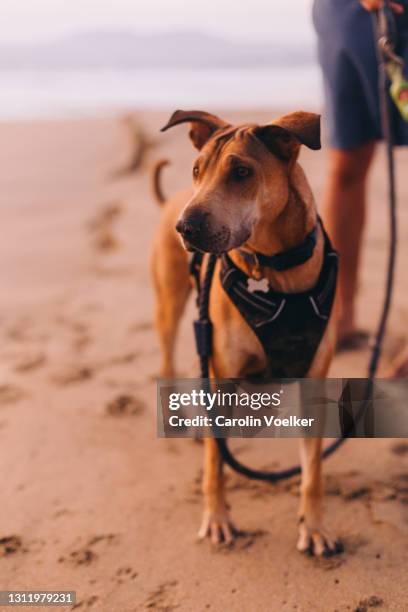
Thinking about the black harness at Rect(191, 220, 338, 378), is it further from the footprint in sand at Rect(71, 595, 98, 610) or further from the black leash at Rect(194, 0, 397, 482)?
the footprint in sand at Rect(71, 595, 98, 610)

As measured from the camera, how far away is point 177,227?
2014 mm

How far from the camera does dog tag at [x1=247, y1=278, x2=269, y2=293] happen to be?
7.68 ft

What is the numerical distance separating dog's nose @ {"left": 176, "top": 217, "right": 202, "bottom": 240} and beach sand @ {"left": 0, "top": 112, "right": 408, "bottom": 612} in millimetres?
1192

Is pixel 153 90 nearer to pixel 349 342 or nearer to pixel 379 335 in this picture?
pixel 349 342

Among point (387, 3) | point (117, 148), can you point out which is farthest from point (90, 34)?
point (387, 3)

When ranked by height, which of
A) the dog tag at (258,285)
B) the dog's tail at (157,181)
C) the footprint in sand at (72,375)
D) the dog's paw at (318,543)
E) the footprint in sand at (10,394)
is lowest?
the dog's paw at (318,543)

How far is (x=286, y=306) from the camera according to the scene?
2338 mm

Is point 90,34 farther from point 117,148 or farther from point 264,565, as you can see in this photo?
point 264,565

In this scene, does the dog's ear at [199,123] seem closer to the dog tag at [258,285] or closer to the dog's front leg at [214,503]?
the dog tag at [258,285]

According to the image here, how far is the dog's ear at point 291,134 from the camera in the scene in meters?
2.04

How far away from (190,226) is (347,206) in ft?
6.76

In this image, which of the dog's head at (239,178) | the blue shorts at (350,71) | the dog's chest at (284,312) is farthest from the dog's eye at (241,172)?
the blue shorts at (350,71)

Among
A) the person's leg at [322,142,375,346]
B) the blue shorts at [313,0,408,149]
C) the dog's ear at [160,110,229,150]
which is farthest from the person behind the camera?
the person's leg at [322,142,375,346]

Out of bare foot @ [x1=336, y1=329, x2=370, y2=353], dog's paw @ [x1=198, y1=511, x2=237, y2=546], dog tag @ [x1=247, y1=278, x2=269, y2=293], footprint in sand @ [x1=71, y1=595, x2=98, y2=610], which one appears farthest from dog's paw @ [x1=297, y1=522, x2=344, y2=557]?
bare foot @ [x1=336, y1=329, x2=370, y2=353]
